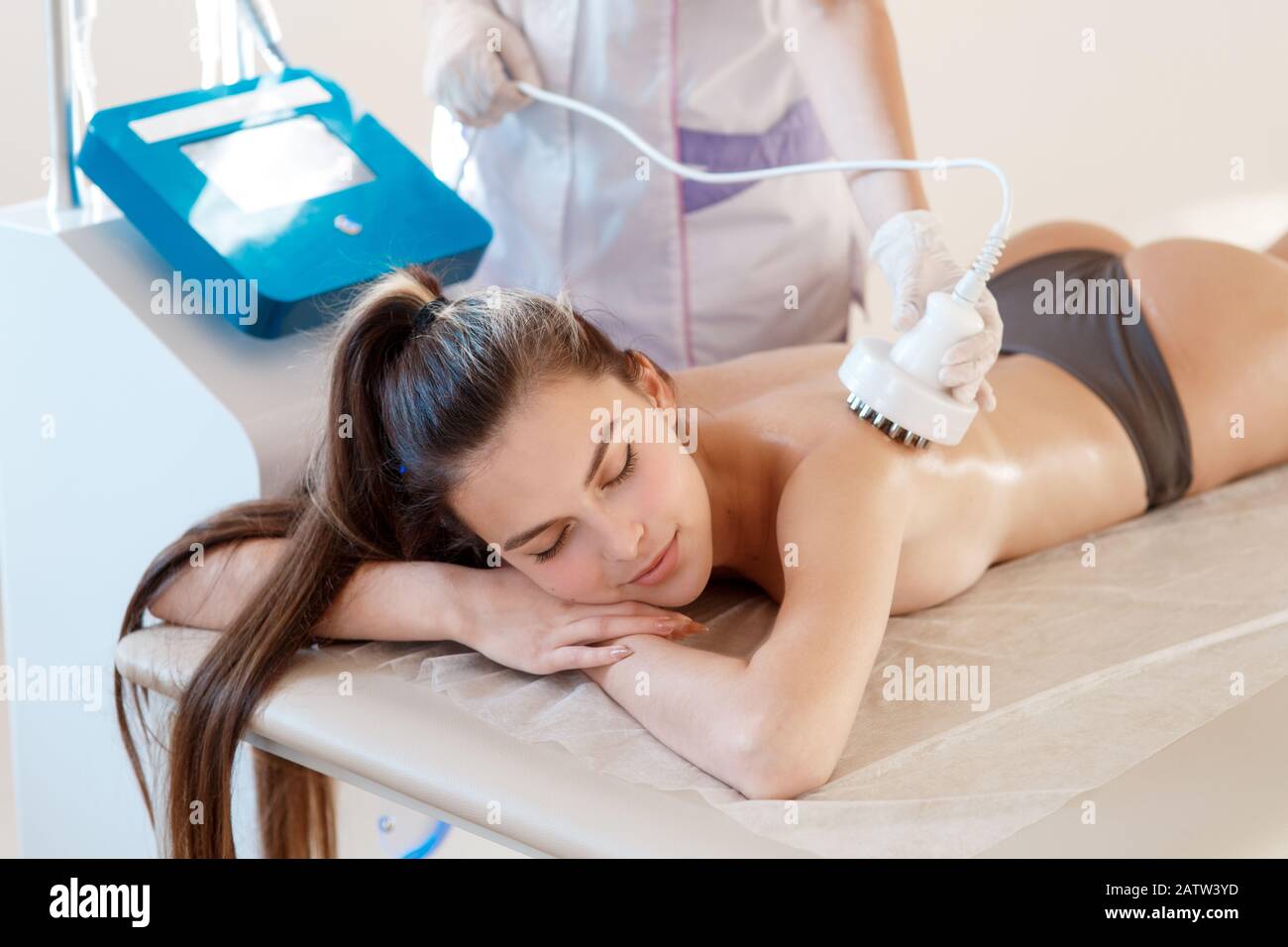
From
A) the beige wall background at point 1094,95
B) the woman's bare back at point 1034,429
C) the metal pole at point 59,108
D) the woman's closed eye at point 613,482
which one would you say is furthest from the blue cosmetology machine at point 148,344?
the beige wall background at point 1094,95

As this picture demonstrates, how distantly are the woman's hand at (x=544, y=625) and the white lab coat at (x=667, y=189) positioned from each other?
1.53ft

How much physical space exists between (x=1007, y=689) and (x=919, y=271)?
1.22 ft

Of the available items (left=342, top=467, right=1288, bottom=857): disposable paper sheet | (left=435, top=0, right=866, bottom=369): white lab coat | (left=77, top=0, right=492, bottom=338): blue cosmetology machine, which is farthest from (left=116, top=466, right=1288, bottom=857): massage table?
(left=435, top=0, right=866, bottom=369): white lab coat

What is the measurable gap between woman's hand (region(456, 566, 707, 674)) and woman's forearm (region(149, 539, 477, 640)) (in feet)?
0.07

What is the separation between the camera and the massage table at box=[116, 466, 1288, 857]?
96 centimetres

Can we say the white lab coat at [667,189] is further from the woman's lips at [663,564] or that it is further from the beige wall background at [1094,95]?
the beige wall background at [1094,95]

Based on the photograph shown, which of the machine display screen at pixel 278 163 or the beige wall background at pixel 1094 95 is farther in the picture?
the beige wall background at pixel 1094 95

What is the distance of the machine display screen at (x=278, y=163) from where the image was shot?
1452mm

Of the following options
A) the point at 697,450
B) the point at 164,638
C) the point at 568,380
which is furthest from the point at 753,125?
the point at 164,638

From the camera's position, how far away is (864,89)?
146cm

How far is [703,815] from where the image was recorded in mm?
973

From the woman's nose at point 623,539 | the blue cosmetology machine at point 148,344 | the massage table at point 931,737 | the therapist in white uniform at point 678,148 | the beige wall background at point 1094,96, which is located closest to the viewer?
the massage table at point 931,737

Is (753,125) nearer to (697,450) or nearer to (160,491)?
(697,450)

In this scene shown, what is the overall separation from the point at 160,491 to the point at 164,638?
0.60 ft
